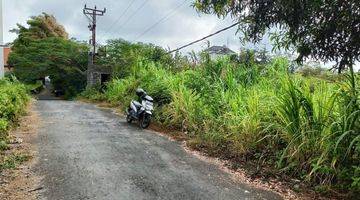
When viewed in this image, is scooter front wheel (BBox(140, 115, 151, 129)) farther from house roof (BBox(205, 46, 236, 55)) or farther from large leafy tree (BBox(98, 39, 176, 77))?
large leafy tree (BBox(98, 39, 176, 77))

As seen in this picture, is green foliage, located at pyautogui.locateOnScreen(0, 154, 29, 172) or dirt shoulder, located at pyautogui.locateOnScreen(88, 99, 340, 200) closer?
dirt shoulder, located at pyautogui.locateOnScreen(88, 99, 340, 200)

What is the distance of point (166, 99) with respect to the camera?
41.9ft

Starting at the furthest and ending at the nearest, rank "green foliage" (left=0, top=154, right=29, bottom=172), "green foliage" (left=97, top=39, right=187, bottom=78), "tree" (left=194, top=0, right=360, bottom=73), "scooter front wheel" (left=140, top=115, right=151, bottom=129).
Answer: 1. "green foliage" (left=97, top=39, right=187, bottom=78)
2. "scooter front wheel" (left=140, top=115, right=151, bottom=129)
3. "green foliage" (left=0, top=154, right=29, bottom=172)
4. "tree" (left=194, top=0, right=360, bottom=73)

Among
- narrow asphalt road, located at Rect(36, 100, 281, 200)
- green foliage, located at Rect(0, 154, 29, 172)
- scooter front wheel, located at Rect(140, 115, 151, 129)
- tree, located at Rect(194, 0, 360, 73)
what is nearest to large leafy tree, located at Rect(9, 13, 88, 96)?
scooter front wheel, located at Rect(140, 115, 151, 129)

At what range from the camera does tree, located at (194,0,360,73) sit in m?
3.60

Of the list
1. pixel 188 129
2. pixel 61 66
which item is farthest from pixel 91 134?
pixel 61 66

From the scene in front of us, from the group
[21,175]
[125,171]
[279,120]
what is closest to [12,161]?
[21,175]

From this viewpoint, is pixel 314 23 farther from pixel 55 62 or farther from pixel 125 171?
pixel 55 62

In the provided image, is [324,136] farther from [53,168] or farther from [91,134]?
[91,134]

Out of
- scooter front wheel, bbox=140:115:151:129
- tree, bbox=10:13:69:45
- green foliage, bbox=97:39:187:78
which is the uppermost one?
tree, bbox=10:13:69:45

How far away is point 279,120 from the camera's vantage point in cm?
707

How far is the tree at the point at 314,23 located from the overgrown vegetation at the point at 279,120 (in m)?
1.88

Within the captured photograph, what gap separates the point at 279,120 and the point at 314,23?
3.42m

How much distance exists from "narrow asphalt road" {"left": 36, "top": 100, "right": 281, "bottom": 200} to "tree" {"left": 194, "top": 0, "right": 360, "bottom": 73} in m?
2.26
